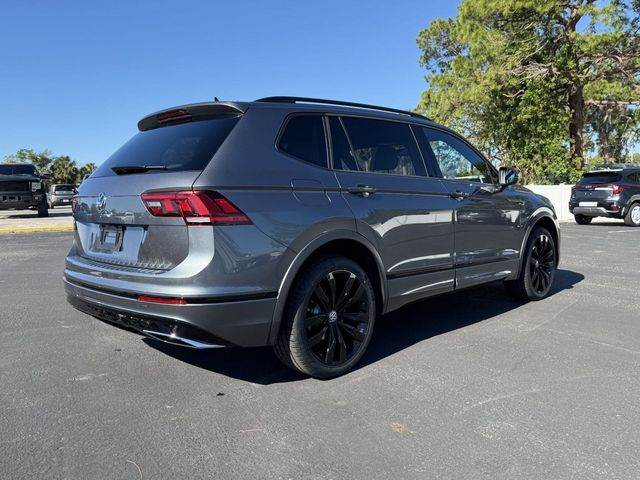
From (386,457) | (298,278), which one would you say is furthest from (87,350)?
(386,457)

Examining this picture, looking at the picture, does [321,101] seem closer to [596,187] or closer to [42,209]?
[596,187]

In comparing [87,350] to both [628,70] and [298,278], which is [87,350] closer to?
[298,278]

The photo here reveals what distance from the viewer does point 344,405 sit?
122 inches

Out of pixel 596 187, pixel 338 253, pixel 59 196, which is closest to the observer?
pixel 338 253

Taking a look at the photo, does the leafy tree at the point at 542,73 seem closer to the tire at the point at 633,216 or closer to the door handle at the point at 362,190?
the tire at the point at 633,216

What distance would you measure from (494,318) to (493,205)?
1.09 metres

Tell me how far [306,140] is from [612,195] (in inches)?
576

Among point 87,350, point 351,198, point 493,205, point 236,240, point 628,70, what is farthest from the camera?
point 628,70

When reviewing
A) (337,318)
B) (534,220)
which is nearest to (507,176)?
(534,220)

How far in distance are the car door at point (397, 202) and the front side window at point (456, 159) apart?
10.7 inches

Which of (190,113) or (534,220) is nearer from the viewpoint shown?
(190,113)

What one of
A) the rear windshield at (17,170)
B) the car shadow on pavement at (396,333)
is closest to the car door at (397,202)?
the car shadow on pavement at (396,333)

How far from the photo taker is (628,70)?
22219mm

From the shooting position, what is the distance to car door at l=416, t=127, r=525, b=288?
4574mm
